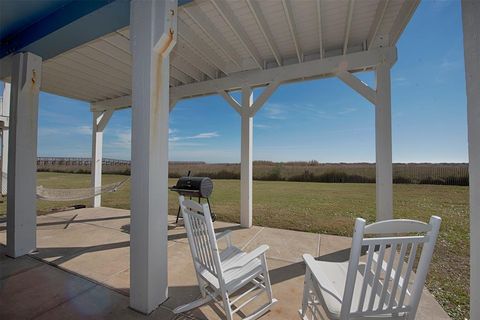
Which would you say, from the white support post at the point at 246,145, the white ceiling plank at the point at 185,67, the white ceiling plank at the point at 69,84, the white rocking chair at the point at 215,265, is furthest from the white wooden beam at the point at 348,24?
the white ceiling plank at the point at 69,84

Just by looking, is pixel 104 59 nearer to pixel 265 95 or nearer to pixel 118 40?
pixel 118 40

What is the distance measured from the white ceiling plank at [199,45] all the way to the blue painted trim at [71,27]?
1.89 ft

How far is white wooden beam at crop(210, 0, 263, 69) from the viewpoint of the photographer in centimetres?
216

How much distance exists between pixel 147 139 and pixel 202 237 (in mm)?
831

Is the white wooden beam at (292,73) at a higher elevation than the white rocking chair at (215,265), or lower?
higher

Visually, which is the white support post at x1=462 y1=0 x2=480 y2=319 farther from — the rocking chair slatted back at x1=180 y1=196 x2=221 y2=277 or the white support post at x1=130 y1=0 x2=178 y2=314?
the white support post at x1=130 y1=0 x2=178 y2=314

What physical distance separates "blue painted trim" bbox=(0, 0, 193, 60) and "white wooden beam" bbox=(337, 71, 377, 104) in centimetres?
222

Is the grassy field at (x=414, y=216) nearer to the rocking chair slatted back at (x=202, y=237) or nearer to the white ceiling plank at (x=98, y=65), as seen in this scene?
the rocking chair slatted back at (x=202, y=237)

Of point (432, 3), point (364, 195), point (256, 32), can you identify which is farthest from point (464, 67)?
point (364, 195)

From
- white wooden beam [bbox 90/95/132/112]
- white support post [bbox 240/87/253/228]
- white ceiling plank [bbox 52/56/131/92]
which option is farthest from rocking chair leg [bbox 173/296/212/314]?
white wooden beam [bbox 90/95/132/112]

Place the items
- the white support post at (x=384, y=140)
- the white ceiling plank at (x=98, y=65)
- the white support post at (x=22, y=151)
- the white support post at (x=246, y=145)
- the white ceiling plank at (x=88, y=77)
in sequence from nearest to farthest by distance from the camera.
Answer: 1. the white support post at (x=22, y=151)
2. the white support post at (x=384, y=140)
3. the white ceiling plank at (x=98, y=65)
4. the white ceiling plank at (x=88, y=77)
5. the white support post at (x=246, y=145)

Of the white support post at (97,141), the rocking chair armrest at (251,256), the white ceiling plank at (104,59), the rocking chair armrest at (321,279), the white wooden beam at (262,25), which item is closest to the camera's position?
the rocking chair armrest at (321,279)

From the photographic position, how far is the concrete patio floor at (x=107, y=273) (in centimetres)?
159

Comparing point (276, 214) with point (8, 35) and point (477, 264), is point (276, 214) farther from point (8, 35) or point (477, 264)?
point (8, 35)
